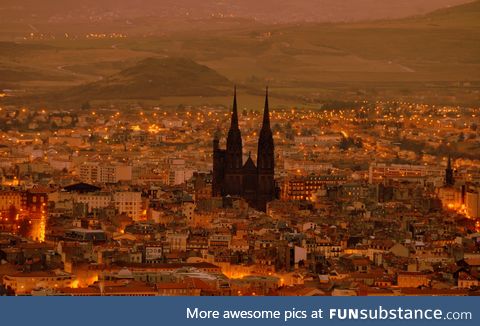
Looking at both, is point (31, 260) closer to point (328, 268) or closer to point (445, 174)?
point (328, 268)

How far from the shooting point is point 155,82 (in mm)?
51594

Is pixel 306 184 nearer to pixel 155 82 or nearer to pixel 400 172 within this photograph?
pixel 400 172

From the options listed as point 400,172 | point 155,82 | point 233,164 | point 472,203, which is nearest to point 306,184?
point 233,164

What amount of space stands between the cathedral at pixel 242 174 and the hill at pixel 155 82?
17536 millimetres

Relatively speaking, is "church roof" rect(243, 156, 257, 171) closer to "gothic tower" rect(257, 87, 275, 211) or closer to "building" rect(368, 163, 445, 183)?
"gothic tower" rect(257, 87, 275, 211)

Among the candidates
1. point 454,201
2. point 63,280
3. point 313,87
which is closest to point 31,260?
point 63,280

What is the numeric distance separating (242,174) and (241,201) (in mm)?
1235

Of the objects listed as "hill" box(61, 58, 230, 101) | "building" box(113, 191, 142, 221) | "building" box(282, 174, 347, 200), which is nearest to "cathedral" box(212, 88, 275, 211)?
"building" box(282, 174, 347, 200)

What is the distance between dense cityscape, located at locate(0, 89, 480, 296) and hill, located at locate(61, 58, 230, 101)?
2.83ft

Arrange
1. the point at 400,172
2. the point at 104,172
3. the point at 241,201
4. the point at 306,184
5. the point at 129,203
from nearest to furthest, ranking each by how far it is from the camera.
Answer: the point at 129,203
the point at 241,201
the point at 306,184
the point at 104,172
the point at 400,172

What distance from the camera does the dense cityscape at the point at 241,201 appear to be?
2014cm

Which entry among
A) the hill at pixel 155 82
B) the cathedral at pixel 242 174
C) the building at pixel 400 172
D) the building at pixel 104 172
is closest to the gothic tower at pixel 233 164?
the cathedral at pixel 242 174

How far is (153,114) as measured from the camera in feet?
163

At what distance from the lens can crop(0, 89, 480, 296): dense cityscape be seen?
20.1 meters
